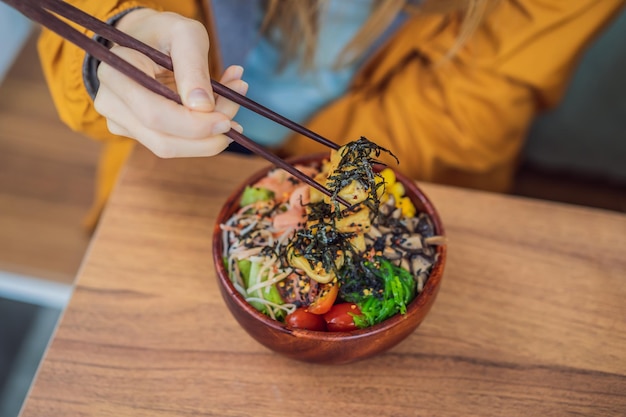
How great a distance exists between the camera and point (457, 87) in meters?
1.40

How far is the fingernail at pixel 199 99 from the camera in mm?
713


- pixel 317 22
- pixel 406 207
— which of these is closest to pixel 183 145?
pixel 406 207

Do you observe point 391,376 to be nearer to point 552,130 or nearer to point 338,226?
point 338,226

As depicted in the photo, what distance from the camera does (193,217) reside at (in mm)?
1085

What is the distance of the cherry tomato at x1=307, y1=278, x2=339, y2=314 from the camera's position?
816 mm

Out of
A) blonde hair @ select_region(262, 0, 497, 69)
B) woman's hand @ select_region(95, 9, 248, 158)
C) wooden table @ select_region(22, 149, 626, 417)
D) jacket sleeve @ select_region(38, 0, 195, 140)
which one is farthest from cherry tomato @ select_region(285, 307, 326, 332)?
blonde hair @ select_region(262, 0, 497, 69)

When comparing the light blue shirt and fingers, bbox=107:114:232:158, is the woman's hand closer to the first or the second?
fingers, bbox=107:114:232:158

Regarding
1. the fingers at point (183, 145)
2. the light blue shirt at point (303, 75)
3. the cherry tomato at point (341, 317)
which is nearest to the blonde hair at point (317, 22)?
the light blue shirt at point (303, 75)

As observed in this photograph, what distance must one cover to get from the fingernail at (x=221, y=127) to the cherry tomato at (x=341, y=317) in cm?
28

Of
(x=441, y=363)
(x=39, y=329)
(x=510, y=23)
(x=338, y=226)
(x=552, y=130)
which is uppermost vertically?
(x=510, y=23)

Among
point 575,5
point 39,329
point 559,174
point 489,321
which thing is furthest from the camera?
point 559,174

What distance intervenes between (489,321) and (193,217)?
1.73 feet

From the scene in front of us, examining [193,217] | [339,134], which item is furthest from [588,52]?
[193,217]

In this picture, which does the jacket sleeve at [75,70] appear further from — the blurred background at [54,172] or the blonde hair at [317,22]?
the blurred background at [54,172]
